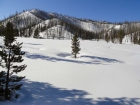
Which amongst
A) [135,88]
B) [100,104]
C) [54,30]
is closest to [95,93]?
[100,104]

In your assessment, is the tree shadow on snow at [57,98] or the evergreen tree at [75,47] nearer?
the tree shadow on snow at [57,98]

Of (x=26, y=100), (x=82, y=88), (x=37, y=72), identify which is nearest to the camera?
(x=26, y=100)

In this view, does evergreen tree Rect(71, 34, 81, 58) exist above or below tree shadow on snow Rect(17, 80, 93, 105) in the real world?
above

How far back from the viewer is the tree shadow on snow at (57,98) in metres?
10.2

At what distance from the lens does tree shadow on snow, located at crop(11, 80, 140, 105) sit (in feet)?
33.4

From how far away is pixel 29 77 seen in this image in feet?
47.2

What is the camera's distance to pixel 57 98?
10.8 m

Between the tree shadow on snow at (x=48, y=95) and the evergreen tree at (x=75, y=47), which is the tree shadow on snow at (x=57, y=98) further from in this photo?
the evergreen tree at (x=75, y=47)

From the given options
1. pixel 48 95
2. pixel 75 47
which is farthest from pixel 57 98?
pixel 75 47

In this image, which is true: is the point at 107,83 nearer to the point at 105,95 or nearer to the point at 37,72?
the point at 105,95

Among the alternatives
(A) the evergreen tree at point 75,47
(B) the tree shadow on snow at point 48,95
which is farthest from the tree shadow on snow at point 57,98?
(A) the evergreen tree at point 75,47

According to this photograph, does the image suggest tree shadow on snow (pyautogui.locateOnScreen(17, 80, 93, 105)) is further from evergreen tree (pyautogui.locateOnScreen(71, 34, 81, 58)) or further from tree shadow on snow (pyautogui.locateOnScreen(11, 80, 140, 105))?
evergreen tree (pyautogui.locateOnScreen(71, 34, 81, 58))

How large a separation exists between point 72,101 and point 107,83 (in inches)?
192

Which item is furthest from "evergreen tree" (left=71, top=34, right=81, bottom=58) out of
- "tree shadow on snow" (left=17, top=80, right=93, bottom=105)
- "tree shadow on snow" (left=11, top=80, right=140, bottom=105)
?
"tree shadow on snow" (left=11, top=80, right=140, bottom=105)
